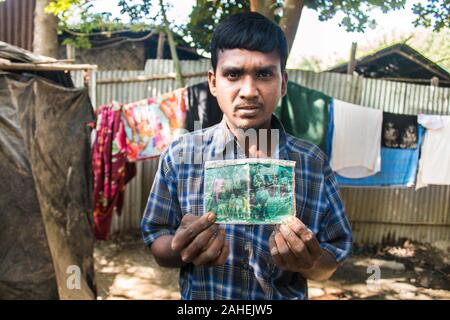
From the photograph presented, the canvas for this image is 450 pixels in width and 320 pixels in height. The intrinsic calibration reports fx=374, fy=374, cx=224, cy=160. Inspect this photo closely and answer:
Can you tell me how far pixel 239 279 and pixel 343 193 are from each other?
15.1ft

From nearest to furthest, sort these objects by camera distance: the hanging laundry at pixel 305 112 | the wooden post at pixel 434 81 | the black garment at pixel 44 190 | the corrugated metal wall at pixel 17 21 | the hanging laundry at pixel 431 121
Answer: the black garment at pixel 44 190 → the hanging laundry at pixel 305 112 → the hanging laundry at pixel 431 121 → the wooden post at pixel 434 81 → the corrugated metal wall at pixel 17 21

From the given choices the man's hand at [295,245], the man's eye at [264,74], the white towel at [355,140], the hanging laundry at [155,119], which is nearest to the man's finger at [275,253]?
the man's hand at [295,245]

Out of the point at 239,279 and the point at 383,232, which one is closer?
the point at 239,279

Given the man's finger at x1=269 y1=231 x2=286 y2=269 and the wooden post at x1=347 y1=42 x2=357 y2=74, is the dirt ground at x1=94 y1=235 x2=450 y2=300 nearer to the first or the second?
the wooden post at x1=347 y1=42 x2=357 y2=74

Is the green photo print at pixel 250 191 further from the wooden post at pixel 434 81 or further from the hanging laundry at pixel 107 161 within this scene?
the wooden post at pixel 434 81

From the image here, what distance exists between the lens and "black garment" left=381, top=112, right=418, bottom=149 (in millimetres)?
4445

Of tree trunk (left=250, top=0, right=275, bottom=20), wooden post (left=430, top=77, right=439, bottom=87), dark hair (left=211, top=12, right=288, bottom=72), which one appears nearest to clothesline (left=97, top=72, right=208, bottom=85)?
tree trunk (left=250, top=0, right=275, bottom=20)

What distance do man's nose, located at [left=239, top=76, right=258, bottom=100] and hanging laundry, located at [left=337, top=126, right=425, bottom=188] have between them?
11.3 feet

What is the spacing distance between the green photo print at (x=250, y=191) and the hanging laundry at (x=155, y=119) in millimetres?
2848

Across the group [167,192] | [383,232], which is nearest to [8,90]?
[167,192]

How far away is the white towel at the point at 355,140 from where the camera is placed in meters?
4.29

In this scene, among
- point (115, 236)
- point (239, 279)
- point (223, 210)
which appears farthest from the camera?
point (115, 236)
